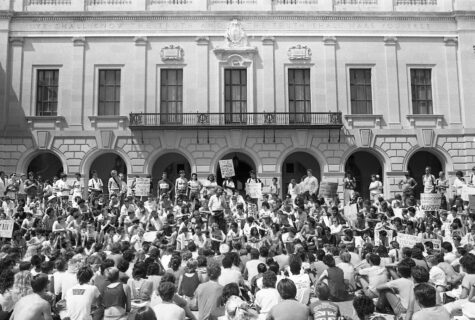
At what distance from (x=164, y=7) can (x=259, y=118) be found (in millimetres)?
8490

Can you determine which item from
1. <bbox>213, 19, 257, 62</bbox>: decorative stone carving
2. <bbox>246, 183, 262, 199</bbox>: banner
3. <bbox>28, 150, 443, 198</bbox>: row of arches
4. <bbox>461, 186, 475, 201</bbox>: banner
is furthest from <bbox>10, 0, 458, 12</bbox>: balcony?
<bbox>461, 186, 475, 201</bbox>: banner

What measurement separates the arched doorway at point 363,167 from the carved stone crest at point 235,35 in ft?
31.4

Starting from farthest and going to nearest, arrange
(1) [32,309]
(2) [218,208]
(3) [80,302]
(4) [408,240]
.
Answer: (2) [218,208], (4) [408,240], (3) [80,302], (1) [32,309]

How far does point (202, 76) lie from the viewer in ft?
88.5

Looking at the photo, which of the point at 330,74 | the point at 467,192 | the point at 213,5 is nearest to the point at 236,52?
the point at 213,5

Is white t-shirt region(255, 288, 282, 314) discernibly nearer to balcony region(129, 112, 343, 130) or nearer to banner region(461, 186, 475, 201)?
banner region(461, 186, 475, 201)

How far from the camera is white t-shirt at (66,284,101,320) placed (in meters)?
7.92

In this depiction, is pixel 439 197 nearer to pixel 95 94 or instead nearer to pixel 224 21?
pixel 224 21

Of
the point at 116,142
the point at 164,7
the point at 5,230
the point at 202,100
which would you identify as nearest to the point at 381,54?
the point at 202,100

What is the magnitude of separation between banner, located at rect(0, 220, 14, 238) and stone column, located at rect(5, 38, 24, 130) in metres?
11.9

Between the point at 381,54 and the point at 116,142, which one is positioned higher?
the point at 381,54

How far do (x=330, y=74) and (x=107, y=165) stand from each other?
46.2 ft

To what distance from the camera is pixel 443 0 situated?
91.6 feet

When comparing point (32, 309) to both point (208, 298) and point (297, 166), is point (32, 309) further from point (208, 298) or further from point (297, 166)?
point (297, 166)
